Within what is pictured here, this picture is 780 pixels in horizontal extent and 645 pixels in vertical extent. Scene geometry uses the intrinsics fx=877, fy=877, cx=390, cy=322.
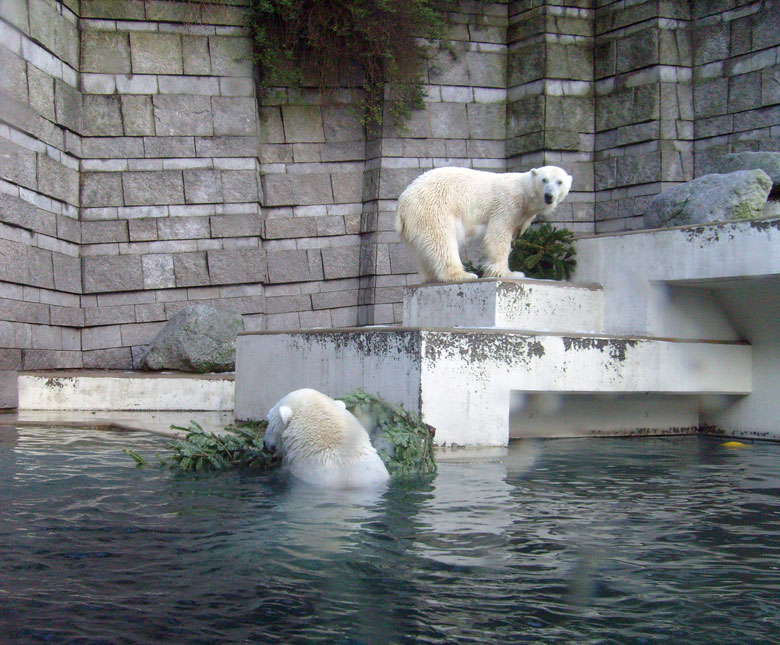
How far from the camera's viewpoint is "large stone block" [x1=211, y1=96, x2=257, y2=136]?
10.4m

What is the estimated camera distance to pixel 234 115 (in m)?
10.4

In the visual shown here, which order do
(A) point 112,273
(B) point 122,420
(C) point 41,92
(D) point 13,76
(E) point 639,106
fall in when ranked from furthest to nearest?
(E) point 639,106 → (A) point 112,273 → (C) point 41,92 → (D) point 13,76 → (B) point 122,420

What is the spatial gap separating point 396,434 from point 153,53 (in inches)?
278

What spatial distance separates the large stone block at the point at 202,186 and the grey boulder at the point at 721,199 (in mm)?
5248

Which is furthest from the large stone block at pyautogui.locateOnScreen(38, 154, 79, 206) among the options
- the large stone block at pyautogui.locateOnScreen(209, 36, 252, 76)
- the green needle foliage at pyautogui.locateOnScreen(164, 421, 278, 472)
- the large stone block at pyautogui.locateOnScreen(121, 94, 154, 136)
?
the green needle foliage at pyautogui.locateOnScreen(164, 421, 278, 472)

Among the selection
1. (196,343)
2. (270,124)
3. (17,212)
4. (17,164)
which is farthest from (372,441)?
(270,124)

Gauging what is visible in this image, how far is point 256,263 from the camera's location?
34.3ft

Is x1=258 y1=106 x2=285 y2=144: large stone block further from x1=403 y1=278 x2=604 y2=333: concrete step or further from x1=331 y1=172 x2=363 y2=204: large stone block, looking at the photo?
x1=403 y1=278 x2=604 y2=333: concrete step

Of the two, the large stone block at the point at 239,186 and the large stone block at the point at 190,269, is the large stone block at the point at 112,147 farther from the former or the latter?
the large stone block at the point at 190,269

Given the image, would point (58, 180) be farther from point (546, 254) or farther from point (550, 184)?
point (550, 184)

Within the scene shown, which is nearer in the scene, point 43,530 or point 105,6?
point 43,530

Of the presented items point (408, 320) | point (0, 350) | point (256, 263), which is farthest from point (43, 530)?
point (256, 263)

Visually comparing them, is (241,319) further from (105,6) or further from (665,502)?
(665,502)

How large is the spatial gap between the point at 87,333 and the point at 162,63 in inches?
128
